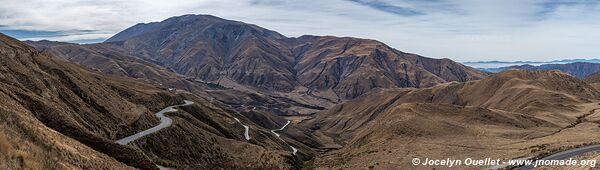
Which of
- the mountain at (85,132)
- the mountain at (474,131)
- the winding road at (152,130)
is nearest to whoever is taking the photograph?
the mountain at (85,132)

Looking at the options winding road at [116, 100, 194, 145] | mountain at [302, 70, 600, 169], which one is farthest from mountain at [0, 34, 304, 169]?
mountain at [302, 70, 600, 169]

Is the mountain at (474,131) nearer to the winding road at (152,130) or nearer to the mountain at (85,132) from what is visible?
the mountain at (85,132)

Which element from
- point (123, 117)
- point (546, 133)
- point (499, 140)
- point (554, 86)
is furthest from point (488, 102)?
point (123, 117)

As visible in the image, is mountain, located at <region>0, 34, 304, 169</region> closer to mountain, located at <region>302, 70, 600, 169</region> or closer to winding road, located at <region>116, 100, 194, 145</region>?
winding road, located at <region>116, 100, 194, 145</region>

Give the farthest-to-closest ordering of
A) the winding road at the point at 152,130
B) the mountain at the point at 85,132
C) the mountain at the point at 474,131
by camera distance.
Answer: the mountain at the point at 474,131 < the winding road at the point at 152,130 < the mountain at the point at 85,132

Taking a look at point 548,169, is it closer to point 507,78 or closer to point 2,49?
point 2,49

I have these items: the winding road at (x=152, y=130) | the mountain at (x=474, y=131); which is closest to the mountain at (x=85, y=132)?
the winding road at (x=152, y=130)

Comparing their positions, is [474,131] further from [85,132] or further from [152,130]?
[85,132]

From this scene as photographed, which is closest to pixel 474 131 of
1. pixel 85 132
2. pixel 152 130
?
pixel 152 130
